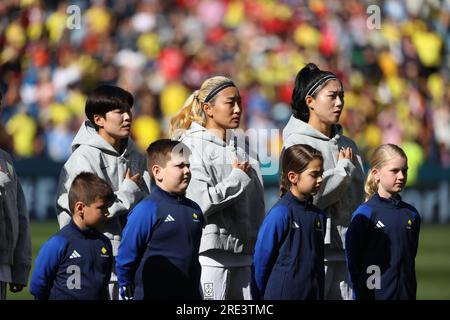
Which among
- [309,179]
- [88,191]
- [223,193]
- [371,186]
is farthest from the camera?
[371,186]

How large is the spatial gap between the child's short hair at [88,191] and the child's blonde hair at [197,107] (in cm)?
115

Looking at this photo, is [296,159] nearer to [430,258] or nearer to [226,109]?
[226,109]

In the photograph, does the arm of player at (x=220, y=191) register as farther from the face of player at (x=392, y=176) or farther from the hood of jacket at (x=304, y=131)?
the face of player at (x=392, y=176)

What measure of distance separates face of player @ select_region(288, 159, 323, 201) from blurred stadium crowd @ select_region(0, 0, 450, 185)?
1057 centimetres

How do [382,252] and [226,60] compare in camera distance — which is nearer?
[382,252]

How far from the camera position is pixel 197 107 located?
24.1ft

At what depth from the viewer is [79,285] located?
20.5 feet

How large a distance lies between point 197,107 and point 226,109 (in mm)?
279

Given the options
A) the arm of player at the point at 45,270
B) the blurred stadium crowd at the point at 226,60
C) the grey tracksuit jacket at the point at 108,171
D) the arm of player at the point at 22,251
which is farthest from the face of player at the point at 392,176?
the blurred stadium crowd at the point at 226,60

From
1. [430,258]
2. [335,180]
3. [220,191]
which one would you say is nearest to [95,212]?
[220,191]

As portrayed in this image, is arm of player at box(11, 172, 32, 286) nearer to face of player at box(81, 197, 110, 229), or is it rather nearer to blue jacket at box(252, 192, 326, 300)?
face of player at box(81, 197, 110, 229)

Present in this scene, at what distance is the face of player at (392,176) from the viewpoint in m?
6.78

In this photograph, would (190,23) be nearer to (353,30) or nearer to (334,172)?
(353,30)

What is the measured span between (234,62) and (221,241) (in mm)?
11885
